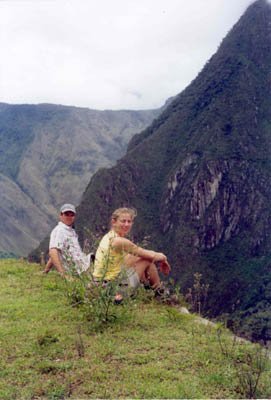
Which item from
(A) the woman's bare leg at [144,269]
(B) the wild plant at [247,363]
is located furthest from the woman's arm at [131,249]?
(B) the wild plant at [247,363]

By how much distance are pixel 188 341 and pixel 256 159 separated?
15610 cm

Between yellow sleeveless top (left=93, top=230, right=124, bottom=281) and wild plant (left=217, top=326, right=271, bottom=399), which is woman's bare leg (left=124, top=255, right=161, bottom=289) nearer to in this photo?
yellow sleeveless top (left=93, top=230, right=124, bottom=281)

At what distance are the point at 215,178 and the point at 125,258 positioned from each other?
14841cm

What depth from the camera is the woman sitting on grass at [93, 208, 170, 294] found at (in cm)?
729

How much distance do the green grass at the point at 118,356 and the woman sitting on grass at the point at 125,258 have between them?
426mm

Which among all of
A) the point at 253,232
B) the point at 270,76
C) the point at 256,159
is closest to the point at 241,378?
the point at 253,232

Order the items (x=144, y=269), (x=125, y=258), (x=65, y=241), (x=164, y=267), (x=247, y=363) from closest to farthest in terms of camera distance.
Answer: (x=247, y=363), (x=125, y=258), (x=164, y=267), (x=144, y=269), (x=65, y=241)

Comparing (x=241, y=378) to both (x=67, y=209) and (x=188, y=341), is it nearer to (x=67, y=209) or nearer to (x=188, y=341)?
(x=188, y=341)

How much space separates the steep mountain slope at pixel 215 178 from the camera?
13762cm

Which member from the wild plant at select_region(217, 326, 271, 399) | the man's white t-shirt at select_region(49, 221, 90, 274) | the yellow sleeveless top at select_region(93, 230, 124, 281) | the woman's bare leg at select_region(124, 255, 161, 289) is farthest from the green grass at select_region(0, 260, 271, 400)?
the man's white t-shirt at select_region(49, 221, 90, 274)

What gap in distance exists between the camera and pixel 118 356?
5703mm

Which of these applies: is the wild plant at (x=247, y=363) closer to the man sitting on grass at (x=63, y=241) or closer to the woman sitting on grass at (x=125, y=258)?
the woman sitting on grass at (x=125, y=258)

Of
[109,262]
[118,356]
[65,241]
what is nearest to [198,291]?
[109,262]

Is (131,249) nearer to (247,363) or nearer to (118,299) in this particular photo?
(118,299)
